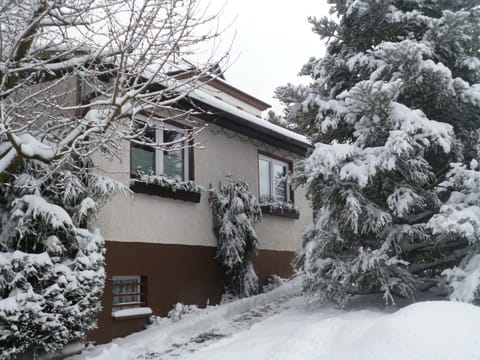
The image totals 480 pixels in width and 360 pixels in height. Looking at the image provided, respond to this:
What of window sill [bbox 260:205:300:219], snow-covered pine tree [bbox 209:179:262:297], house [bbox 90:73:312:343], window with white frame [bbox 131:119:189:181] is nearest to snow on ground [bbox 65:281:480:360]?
house [bbox 90:73:312:343]

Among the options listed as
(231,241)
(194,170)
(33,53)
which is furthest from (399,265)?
(33,53)

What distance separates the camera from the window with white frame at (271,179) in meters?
12.3

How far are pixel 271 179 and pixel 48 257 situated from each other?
23.8 feet

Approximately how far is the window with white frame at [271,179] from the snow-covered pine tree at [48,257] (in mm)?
5568

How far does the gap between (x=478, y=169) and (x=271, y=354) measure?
4411 millimetres

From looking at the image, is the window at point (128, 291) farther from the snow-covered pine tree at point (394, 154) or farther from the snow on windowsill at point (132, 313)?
the snow-covered pine tree at point (394, 154)

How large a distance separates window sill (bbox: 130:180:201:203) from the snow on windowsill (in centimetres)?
195

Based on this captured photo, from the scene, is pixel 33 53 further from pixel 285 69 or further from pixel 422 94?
pixel 285 69

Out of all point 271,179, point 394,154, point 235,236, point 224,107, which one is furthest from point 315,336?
point 271,179

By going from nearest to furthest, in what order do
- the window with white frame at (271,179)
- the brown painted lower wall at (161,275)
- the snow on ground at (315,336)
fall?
Result: the snow on ground at (315,336), the brown painted lower wall at (161,275), the window with white frame at (271,179)

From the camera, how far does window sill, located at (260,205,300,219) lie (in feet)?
38.5

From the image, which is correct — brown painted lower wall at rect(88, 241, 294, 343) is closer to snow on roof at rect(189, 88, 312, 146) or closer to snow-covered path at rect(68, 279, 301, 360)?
snow-covered path at rect(68, 279, 301, 360)

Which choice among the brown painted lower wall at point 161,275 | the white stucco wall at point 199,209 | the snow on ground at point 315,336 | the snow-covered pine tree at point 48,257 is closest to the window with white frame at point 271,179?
the white stucco wall at point 199,209

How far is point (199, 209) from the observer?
9.88 m
